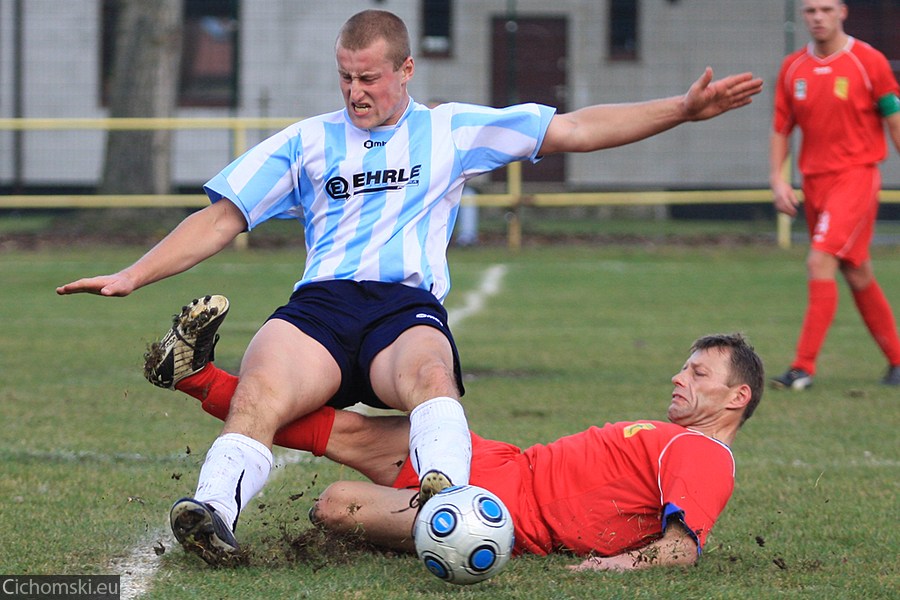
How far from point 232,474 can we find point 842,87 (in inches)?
200

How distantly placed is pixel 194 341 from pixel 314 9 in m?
18.9

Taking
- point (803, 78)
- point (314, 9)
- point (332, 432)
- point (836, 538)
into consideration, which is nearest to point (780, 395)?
point (803, 78)

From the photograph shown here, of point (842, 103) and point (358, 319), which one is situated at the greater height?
point (842, 103)

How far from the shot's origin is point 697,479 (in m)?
3.59

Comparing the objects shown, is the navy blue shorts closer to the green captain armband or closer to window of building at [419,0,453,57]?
the green captain armband

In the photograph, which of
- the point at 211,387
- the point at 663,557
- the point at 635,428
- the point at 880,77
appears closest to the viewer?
the point at 663,557

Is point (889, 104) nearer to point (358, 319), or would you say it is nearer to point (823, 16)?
point (823, 16)

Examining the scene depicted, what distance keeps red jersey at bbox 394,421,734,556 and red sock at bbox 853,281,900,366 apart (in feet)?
13.2

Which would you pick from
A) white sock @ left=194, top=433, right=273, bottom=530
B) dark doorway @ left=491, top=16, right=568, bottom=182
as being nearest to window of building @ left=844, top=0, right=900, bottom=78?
dark doorway @ left=491, top=16, right=568, bottom=182

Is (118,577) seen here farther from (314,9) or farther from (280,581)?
(314,9)

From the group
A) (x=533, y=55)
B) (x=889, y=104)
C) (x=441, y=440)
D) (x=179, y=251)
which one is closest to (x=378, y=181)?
(x=179, y=251)

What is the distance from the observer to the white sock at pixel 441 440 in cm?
345

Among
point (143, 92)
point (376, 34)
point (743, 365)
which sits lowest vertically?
point (743, 365)

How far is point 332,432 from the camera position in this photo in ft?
13.2
